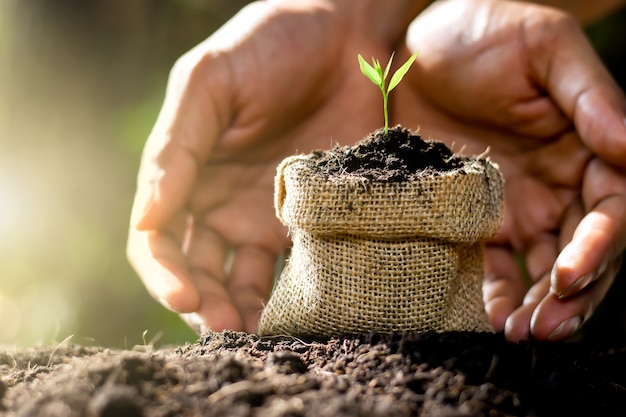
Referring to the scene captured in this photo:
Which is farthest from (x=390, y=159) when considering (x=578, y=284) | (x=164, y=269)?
(x=164, y=269)

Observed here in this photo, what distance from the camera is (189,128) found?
1.67 m

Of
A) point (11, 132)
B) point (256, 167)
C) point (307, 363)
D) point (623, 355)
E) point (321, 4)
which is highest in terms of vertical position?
point (321, 4)

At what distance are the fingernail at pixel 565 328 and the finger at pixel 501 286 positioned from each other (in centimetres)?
25

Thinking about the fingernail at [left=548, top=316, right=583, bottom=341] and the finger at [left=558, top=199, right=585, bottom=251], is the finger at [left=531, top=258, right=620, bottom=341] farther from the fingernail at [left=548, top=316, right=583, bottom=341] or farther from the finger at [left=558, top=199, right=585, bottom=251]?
the finger at [left=558, top=199, right=585, bottom=251]

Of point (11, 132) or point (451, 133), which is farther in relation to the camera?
point (11, 132)

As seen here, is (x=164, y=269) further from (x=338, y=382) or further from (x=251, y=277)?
(x=338, y=382)

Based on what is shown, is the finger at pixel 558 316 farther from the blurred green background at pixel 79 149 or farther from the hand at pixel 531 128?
the blurred green background at pixel 79 149

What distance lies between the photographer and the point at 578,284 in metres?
1.31

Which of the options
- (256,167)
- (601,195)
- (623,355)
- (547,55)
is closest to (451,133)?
(547,55)

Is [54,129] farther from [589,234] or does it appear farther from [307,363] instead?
[589,234]

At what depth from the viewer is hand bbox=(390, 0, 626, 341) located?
4.86 feet

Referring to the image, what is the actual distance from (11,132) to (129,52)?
651mm

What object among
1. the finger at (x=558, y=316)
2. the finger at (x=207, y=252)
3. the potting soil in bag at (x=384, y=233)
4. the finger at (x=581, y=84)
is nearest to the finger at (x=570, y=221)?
the finger at (x=581, y=84)

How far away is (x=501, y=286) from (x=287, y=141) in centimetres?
87
